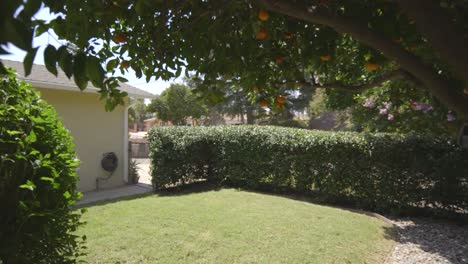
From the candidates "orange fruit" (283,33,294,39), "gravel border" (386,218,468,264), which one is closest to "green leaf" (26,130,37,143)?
"orange fruit" (283,33,294,39)

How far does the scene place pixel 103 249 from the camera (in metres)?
4.78

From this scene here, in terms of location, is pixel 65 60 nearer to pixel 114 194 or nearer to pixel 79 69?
pixel 79 69

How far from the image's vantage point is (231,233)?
5488 mm

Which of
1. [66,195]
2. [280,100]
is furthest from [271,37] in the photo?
[66,195]

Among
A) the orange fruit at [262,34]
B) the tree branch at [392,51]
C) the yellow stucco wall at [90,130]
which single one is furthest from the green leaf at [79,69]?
the yellow stucco wall at [90,130]

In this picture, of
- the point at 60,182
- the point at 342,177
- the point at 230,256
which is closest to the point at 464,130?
the point at 60,182

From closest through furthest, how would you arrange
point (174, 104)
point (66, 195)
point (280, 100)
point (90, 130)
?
point (66, 195), point (280, 100), point (90, 130), point (174, 104)

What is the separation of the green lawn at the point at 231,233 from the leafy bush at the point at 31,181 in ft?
5.32

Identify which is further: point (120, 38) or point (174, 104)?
point (174, 104)

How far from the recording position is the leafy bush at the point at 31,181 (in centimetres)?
271

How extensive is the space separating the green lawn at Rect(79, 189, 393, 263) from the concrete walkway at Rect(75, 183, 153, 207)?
0.99 meters

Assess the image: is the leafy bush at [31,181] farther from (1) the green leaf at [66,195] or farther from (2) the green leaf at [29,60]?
(2) the green leaf at [29,60]

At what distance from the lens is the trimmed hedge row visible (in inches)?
256

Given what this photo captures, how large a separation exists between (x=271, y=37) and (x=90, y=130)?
26.9 ft
